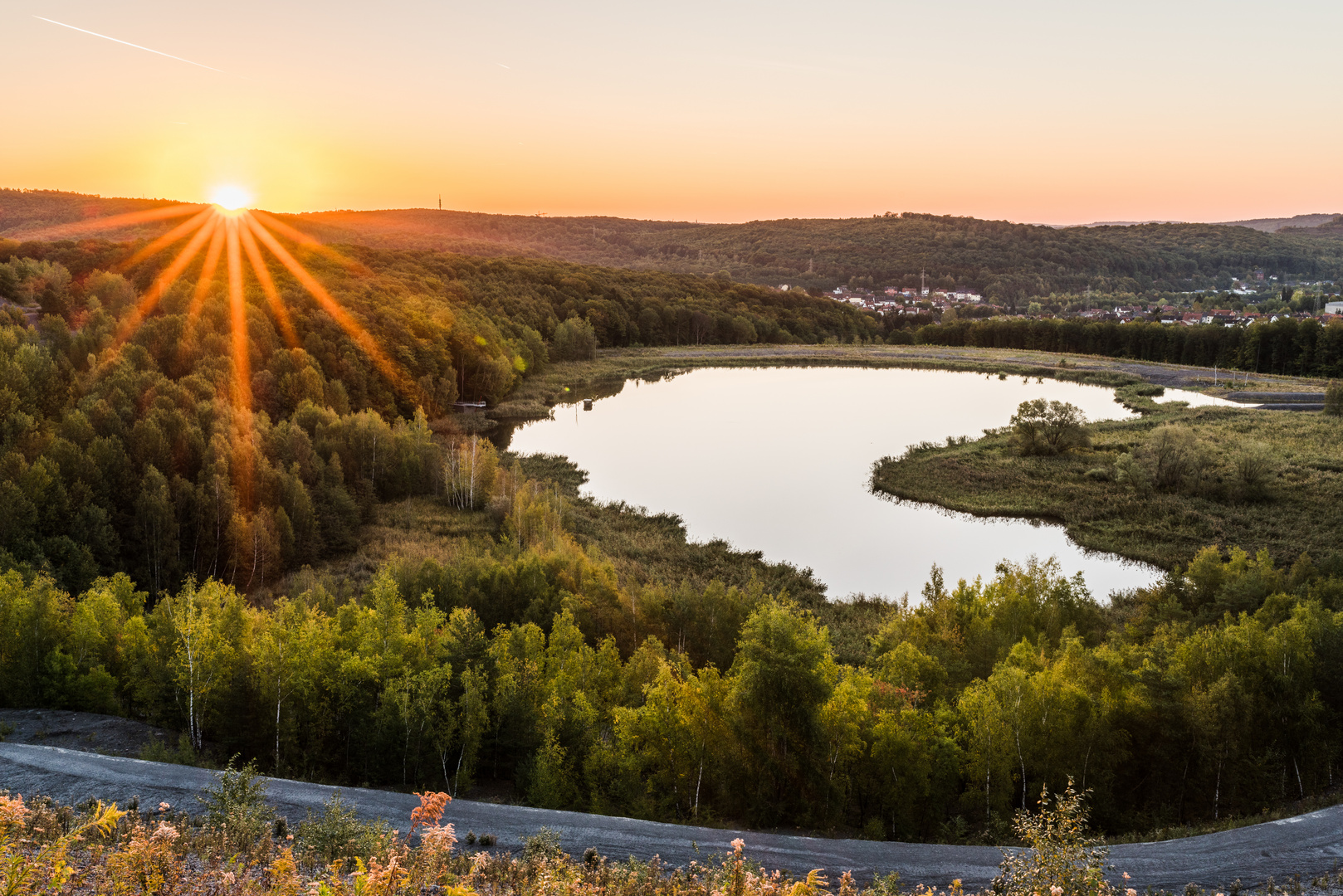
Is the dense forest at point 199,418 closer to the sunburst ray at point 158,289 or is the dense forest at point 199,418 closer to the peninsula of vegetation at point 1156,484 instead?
the sunburst ray at point 158,289

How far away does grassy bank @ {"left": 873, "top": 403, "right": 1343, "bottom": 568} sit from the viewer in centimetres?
3372

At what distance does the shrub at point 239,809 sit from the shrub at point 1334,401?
70486 millimetres

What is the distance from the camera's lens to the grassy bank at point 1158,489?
33.7 metres

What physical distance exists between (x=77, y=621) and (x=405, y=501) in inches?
841

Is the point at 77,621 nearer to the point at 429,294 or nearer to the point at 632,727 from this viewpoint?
the point at 632,727

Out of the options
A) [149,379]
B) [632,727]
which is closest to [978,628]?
[632,727]

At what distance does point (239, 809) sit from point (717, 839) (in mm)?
6438

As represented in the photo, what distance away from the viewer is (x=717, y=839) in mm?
12250

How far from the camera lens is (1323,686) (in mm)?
15172

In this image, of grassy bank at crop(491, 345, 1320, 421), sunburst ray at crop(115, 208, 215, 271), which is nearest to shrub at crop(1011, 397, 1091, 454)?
grassy bank at crop(491, 345, 1320, 421)

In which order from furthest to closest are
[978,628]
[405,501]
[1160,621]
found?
[405,501], [1160,621], [978,628]

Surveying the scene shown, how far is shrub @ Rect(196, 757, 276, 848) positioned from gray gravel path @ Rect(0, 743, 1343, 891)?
0.80 meters

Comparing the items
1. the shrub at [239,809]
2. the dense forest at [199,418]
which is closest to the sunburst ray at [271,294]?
the dense forest at [199,418]

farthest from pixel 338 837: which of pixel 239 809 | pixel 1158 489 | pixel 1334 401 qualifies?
pixel 1334 401
